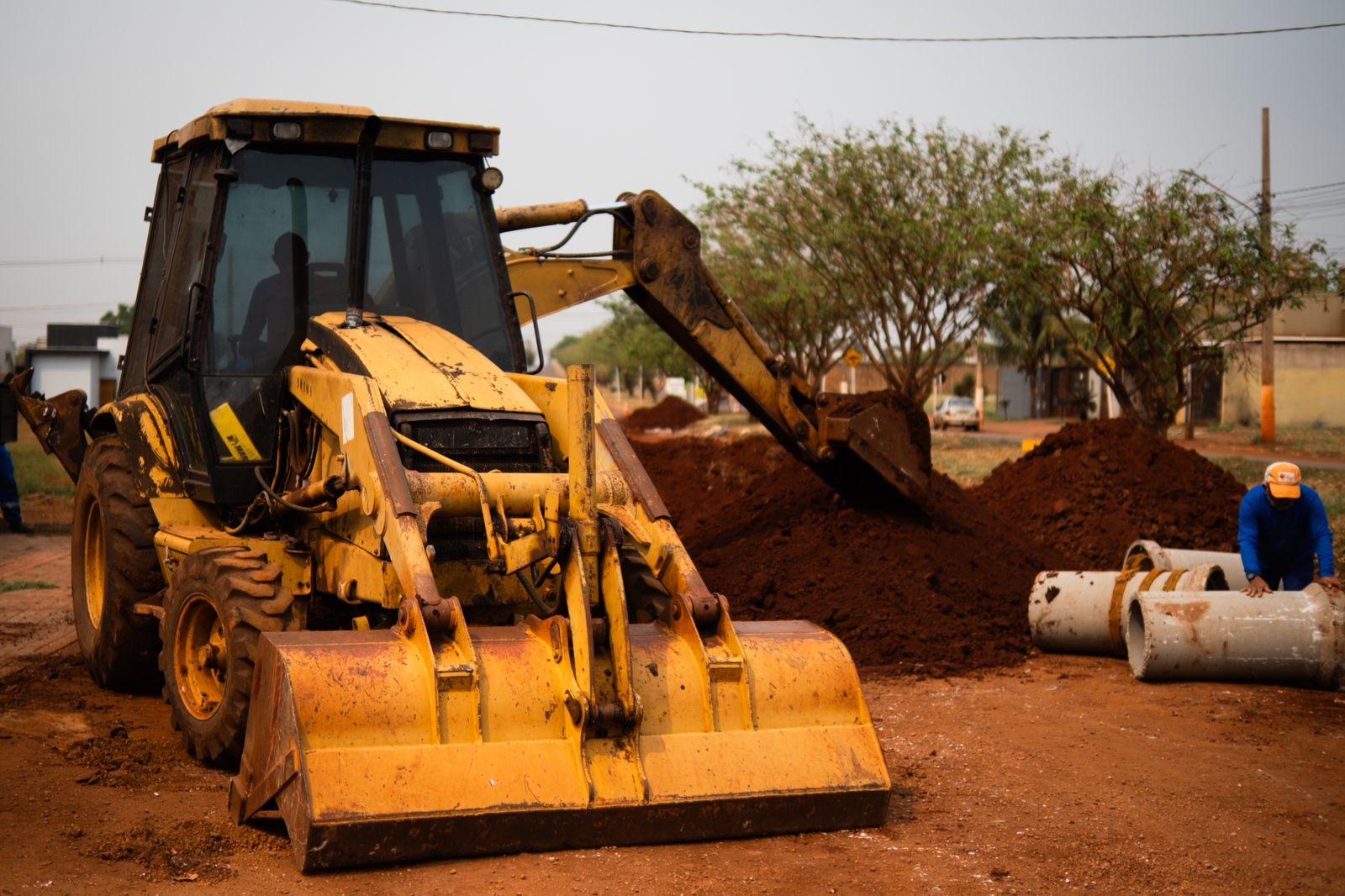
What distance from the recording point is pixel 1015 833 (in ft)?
20.0

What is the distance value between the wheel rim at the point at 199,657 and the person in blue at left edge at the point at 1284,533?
653 cm

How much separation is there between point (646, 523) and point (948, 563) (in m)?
5.24

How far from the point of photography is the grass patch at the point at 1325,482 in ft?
51.3

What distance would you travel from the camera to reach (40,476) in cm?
2689

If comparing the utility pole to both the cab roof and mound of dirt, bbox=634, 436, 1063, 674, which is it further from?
Answer: the cab roof

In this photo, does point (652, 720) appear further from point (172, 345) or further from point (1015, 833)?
point (172, 345)

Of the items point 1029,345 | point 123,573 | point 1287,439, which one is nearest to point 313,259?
point 123,573

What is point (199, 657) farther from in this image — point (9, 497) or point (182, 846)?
point (9, 497)

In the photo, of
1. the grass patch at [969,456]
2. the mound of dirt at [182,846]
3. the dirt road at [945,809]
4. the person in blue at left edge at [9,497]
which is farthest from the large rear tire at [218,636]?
the grass patch at [969,456]

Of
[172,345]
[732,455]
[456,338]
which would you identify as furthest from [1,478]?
[456,338]

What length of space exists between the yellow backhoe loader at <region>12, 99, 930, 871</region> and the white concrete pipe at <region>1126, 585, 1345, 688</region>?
3811 millimetres

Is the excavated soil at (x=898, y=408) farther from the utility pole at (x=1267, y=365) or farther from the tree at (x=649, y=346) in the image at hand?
the tree at (x=649, y=346)

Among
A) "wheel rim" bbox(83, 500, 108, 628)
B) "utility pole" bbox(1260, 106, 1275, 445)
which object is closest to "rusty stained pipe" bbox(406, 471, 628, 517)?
"wheel rim" bbox(83, 500, 108, 628)

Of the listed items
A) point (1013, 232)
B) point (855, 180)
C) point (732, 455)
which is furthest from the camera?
point (855, 180)
